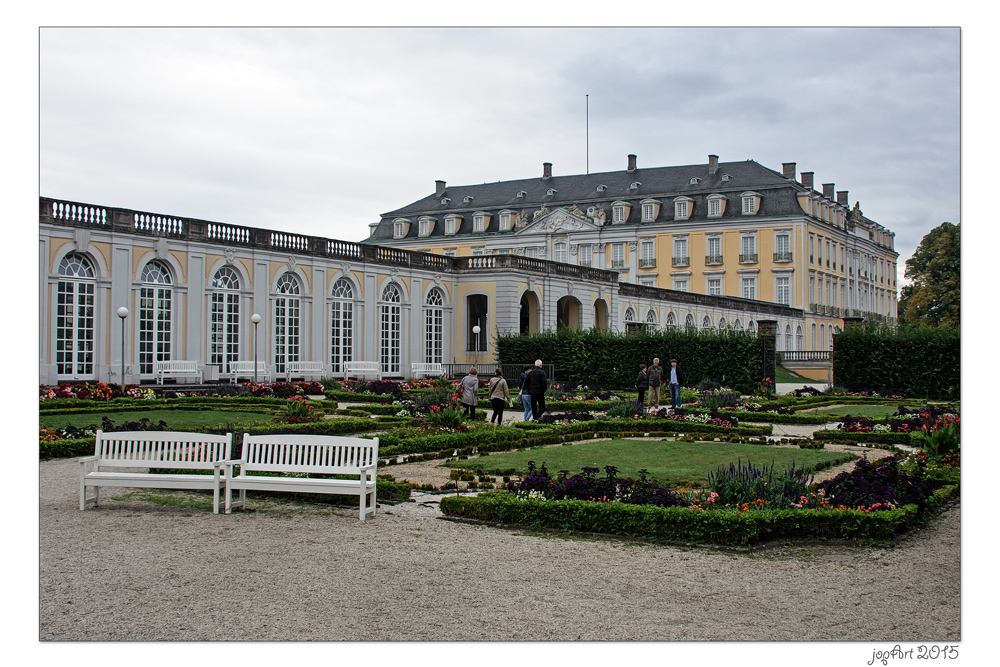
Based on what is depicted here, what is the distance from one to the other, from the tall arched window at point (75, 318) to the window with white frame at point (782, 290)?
48.6m

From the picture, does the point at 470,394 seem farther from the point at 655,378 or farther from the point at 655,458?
the point at 655,378

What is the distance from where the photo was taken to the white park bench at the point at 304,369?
33312 millimetres

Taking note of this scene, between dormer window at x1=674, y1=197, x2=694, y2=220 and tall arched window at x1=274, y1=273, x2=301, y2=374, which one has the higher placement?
dormer window at x1=674, y1=197, x2=694, y2=220

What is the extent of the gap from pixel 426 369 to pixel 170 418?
20.5 m

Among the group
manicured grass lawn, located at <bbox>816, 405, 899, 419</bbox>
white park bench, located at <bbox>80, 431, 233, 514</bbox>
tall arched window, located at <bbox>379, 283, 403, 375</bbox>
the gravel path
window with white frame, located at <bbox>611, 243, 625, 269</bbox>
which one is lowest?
manicured grass lawn, located at <bbox>816, 405, 899, 419</bbox>

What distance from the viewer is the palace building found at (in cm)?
6425

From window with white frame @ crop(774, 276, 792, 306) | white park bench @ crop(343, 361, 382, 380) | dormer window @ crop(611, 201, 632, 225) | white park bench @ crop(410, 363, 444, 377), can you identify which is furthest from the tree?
white park bench @ crop(343, 361, 382, 380)

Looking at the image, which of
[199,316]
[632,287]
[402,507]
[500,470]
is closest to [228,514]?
[402,507]

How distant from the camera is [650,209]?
222 feet

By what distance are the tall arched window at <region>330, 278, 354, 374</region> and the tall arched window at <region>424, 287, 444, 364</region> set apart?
14.4 ft

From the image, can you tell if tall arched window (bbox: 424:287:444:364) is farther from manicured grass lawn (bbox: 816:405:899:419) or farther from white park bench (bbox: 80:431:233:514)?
white park bench (bbox: 80:431:233:514)

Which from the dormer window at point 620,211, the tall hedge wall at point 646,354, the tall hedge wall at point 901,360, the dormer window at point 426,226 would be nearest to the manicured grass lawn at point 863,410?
the tall hedge wall at point 901,360

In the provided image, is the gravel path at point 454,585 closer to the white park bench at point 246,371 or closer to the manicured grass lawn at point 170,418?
the manicured grass lawn at point 170,418

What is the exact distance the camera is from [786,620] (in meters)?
5.75
